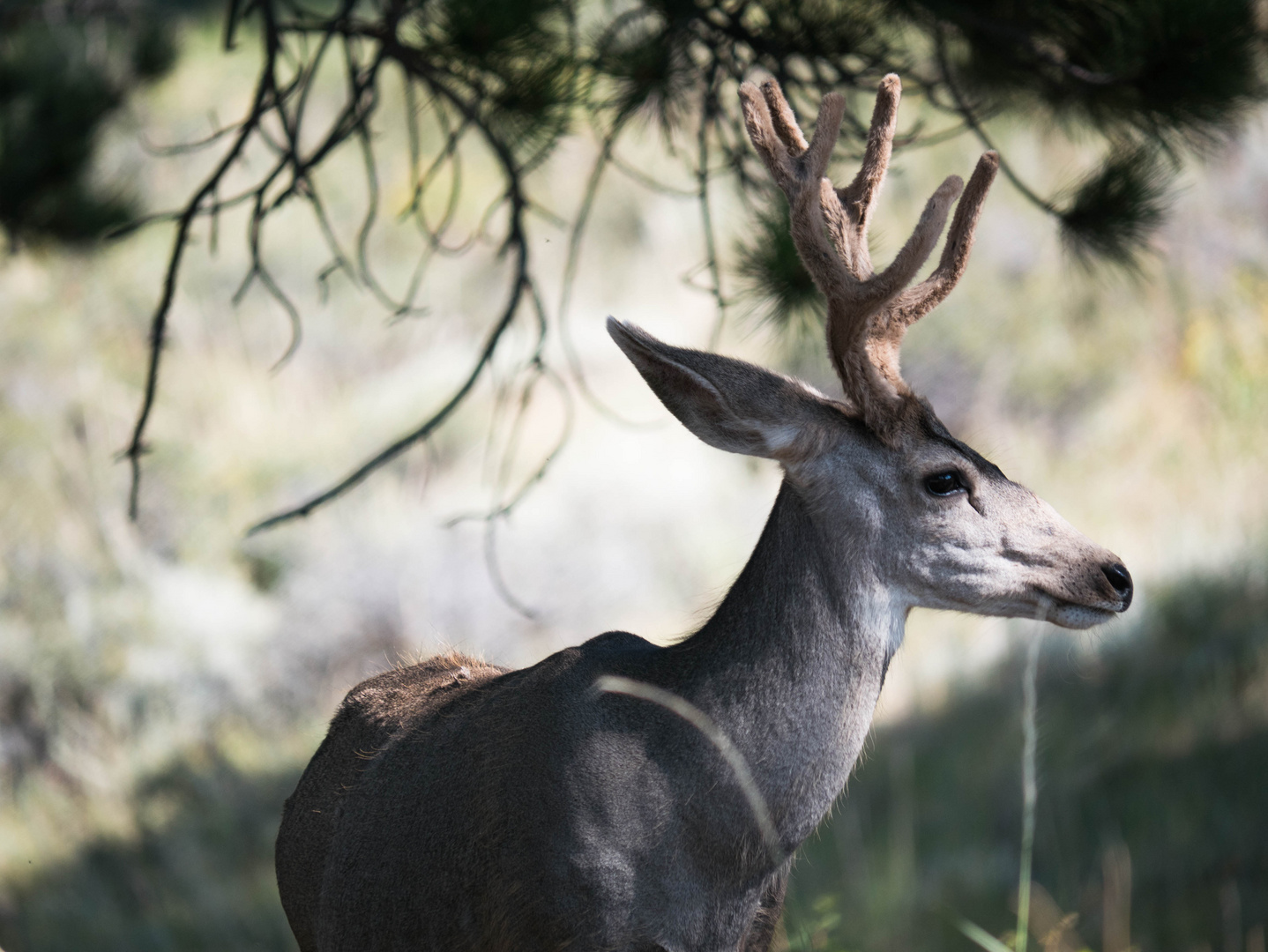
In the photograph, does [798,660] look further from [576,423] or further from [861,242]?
[576,423]

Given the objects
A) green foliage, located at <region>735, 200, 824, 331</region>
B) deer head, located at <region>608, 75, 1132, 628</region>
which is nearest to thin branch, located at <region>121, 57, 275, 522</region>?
green foliage, located at <region>735, 200, 824, 331</region>

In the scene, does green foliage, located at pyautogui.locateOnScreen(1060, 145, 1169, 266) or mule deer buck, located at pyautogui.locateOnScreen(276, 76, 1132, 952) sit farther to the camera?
green foliage, located at pyautogui.locateOnScreen(1060, 145, 1169, 266)

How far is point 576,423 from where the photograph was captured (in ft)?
39.1

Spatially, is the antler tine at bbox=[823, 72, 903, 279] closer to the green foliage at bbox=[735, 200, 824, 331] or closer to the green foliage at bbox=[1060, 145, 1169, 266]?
the green foliage at bbox=[735, 200, 824, 331]

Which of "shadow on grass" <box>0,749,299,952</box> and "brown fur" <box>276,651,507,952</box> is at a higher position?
"shadow on grass" <box>0,749,299,952</box>

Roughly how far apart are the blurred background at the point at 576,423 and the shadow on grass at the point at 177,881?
0.10 ft

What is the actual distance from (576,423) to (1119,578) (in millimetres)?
9462

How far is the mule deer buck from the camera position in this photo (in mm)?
2365

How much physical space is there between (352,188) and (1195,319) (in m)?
9.66

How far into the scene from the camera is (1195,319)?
1251 centimetres

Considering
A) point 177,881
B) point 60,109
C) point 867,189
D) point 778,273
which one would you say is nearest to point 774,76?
point 778,273


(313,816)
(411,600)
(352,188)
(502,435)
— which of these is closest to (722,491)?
(502,435)

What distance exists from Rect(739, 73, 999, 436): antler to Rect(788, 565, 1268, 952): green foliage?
2899 millimetres

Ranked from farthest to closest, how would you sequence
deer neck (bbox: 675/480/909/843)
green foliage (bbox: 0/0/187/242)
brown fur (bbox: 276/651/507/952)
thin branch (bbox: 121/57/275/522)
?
green foliage (bbox: 0/0/187/242), thin branch (bbox: 121/57/275/522), brown fur (bbox: 276/651/507/952), deer neck (bbox: 675/480/909/843)
